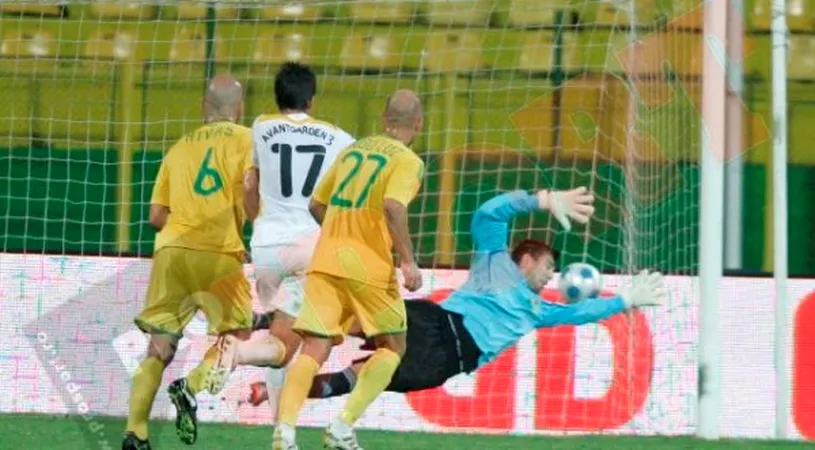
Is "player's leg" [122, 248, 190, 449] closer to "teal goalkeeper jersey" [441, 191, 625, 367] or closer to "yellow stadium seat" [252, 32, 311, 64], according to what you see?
"teal goalkeeper jersey" [441, 191, 625, 367]

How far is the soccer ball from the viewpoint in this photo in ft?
31.3

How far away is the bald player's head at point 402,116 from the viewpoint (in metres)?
7.91

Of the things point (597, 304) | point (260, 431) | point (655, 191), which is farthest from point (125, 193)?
point (597, 304)

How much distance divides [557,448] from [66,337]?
10.4ft

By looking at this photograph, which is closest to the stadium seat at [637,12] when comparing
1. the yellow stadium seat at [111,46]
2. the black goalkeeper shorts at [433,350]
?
the black goalkeeper shorts at [433,350]

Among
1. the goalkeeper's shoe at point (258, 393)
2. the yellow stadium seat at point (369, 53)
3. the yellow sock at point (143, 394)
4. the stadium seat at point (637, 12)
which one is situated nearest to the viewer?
the yellow sock at point (143, 394)

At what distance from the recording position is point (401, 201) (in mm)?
7590

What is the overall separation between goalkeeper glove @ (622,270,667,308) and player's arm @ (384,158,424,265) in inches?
62.3

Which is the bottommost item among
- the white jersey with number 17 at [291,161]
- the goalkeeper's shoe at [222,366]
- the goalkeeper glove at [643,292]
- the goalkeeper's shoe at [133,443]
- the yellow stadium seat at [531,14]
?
the goalkeeper's shoe at [133,443]

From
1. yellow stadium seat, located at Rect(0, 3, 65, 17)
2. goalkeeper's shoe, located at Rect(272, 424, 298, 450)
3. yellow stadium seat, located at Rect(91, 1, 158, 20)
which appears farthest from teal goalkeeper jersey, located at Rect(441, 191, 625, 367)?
yellow stadium seat, located at Rect(0, 3, 65, 17)

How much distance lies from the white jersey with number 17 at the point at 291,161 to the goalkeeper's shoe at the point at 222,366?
676 millimetres

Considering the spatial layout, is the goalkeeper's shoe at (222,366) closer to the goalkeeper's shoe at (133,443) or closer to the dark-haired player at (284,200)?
the dark-haired player at (284,200)

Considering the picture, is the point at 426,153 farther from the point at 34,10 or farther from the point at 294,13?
the point at 34,10

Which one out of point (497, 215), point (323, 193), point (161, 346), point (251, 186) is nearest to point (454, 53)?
point (497, 215)
